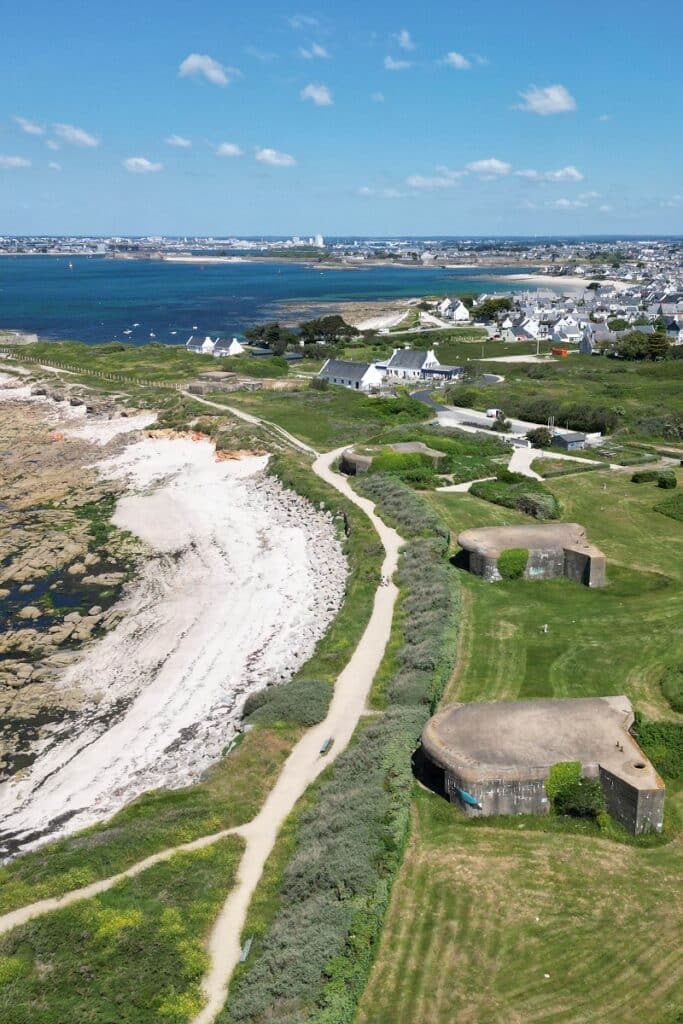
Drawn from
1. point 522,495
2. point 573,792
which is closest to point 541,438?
point 522,495

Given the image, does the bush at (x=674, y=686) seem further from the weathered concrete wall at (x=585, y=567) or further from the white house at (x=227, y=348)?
the white house at (x=227, y=348)

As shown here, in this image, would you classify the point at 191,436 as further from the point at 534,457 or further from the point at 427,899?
the point at 427,899

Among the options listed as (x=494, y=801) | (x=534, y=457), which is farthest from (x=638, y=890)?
(x=534, y=457)

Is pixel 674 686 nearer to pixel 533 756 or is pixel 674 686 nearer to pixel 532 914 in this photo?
pixel 533 756

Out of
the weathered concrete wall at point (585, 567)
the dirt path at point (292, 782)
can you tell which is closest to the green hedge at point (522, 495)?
the weathered concrete wall at point (585, 567)

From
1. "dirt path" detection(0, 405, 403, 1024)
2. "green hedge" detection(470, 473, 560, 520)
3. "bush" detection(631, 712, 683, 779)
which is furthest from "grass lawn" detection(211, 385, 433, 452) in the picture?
"bush" detection(631, 712, 683, 779)

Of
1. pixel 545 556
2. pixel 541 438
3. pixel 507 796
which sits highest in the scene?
pixel 541 438

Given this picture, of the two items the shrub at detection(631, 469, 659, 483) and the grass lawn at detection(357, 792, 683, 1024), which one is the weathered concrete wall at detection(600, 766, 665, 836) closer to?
Result: the grass lawn at detection(357, 792, 683, 1024)
